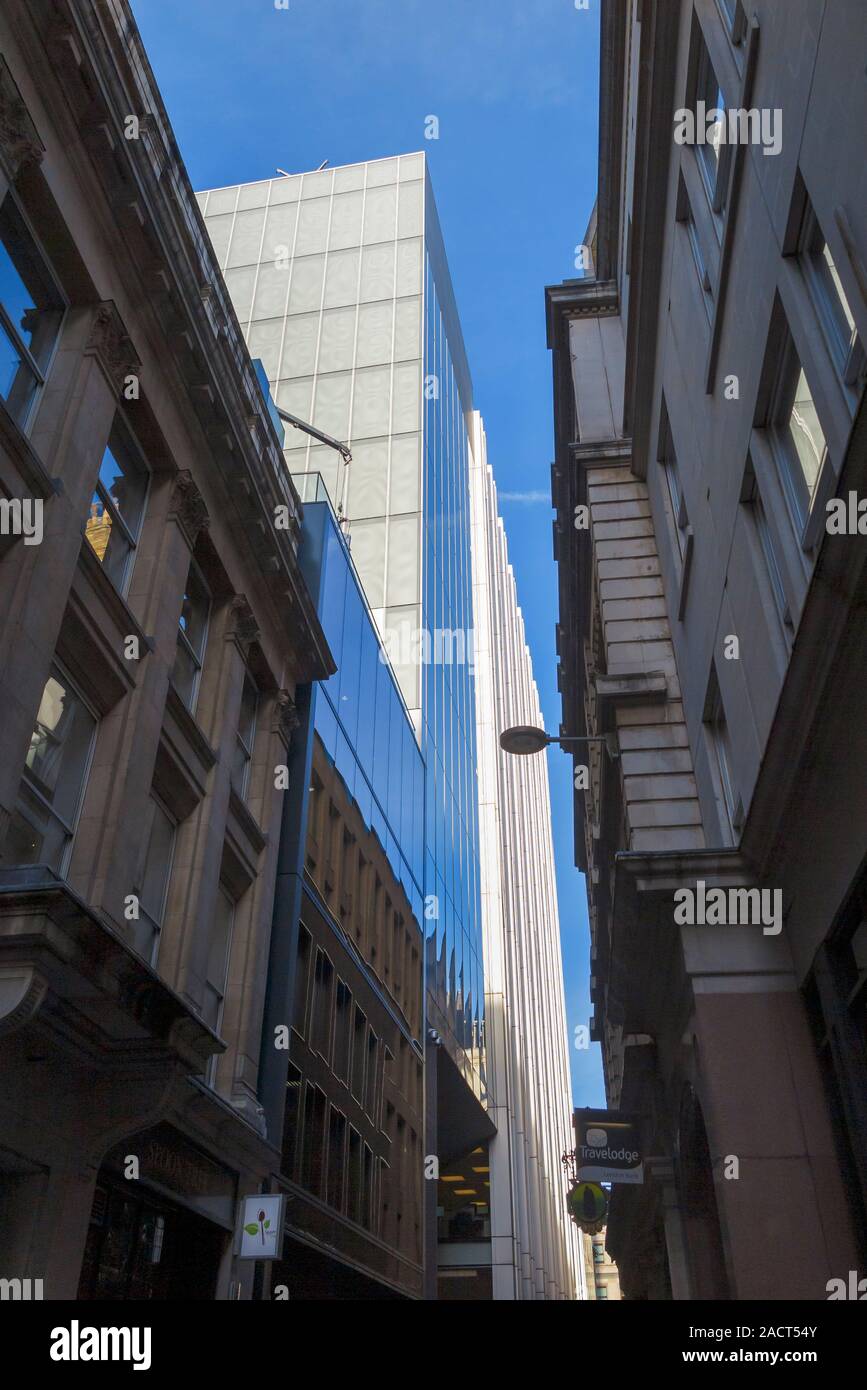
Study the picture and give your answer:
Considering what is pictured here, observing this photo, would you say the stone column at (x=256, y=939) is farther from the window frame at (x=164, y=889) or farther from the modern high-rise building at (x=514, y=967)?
the modern high-rise building at (x=514, y=967)

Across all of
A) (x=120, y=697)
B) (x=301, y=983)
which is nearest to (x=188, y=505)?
(x=120, y=697)

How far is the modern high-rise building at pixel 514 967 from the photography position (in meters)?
57.4

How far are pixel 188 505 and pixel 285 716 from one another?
630 centimetres

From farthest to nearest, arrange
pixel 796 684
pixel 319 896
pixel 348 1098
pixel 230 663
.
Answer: pixel 348 1098, pixel 319 896, pixel 230 663, pixel 796 684

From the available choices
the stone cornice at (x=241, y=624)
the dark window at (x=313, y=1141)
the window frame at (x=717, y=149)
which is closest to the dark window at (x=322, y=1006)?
the dark window at (x=313, y=1141)

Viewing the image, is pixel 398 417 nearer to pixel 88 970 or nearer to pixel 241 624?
pixel 241 624

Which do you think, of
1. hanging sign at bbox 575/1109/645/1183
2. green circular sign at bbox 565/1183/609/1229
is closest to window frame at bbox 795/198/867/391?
hanging sign at bbox 575/1109/645/1183

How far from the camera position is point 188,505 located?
62.4 feet

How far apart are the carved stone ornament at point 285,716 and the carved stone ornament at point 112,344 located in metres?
8.61

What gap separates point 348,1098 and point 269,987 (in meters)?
6.98

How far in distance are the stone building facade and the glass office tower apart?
21.6 metres

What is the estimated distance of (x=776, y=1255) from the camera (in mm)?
10859
